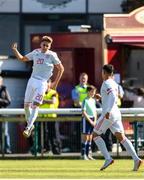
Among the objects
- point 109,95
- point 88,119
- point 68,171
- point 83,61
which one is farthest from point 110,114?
point 83,61

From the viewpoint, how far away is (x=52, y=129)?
23.0 m

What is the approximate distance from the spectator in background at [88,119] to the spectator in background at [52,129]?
1.02 m

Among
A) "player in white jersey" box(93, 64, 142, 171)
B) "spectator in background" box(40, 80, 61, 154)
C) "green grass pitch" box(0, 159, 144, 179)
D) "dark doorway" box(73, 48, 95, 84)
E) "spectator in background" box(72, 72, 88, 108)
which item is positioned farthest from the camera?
"dark doorway" box(73, 48, 95, 84)

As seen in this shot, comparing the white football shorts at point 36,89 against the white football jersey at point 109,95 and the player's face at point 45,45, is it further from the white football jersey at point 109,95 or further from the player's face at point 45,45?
the white football jersey at point 109,95

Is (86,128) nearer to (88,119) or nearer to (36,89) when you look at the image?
(88,119)

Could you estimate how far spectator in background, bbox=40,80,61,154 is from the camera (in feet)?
74.7

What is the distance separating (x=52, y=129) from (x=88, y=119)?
146 cm

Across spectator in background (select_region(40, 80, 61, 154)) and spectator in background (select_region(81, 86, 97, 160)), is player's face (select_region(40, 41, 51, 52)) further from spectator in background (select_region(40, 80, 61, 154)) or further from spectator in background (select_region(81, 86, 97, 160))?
spectator in background (select_region(40, 80, 61, 154))

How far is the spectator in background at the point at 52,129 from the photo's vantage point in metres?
22.8

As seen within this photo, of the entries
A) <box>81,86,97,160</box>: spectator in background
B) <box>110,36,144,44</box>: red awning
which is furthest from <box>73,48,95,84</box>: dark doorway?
<box>81,86,97,160</box>: spectator in background

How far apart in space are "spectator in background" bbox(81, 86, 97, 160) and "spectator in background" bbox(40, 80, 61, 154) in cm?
102

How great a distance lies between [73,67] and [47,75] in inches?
324

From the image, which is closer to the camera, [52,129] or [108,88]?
[108,88]

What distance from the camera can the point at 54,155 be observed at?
22547 millimetres
